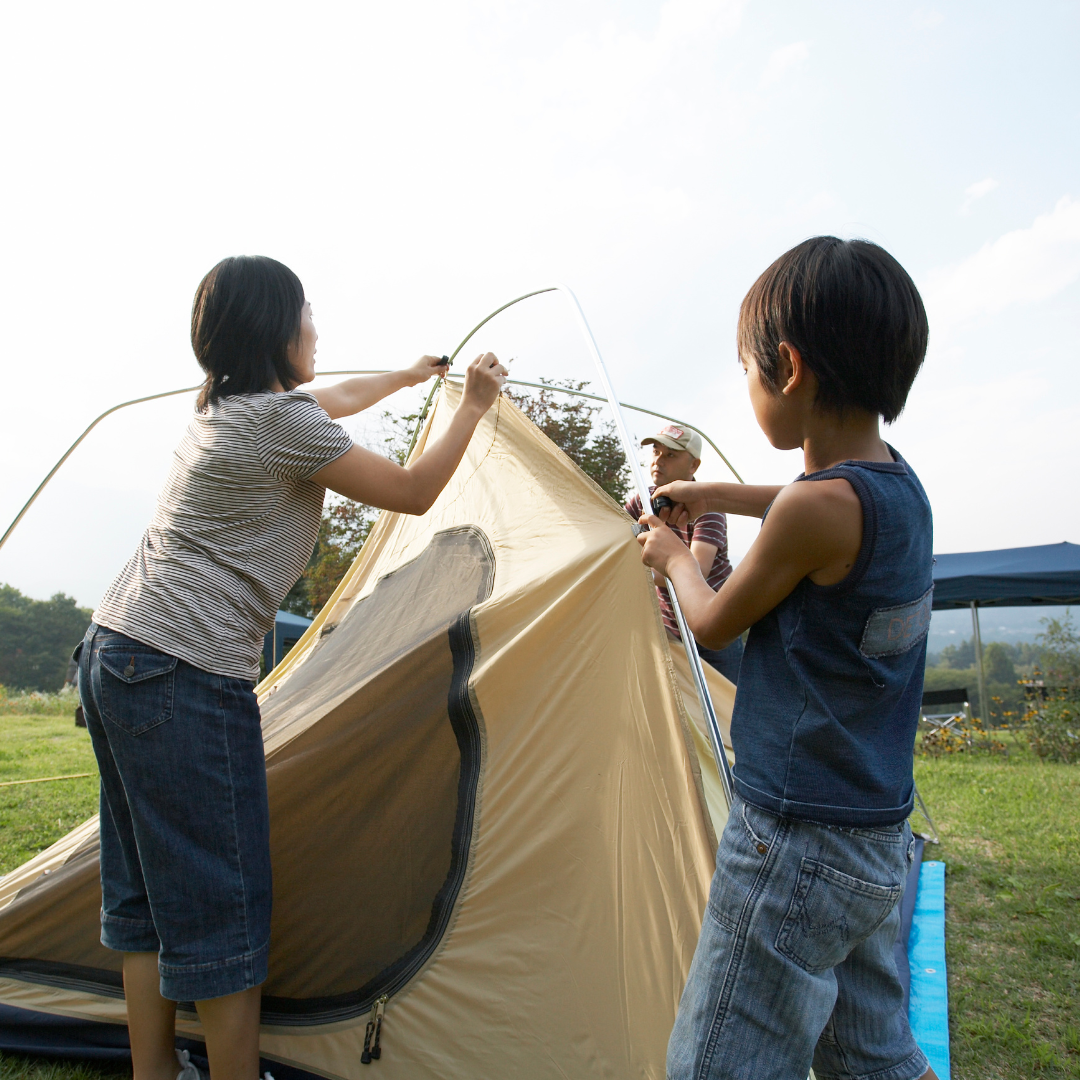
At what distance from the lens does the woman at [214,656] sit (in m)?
1.36

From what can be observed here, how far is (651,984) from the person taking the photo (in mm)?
1595

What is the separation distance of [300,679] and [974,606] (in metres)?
10.5

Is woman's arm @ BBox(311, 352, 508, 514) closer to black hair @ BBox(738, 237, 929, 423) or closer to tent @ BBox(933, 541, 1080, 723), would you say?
black hair @ BBox(738, 237, 929, 423)

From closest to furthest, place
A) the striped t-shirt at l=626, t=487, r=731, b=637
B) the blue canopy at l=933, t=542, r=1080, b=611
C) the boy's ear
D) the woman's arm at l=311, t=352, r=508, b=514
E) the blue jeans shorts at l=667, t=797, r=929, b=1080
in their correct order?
1. the blue jeans shorts at l=667, t=797, r=929, b=1080
2. the boy's ear
3. the woman's arm at l=311, t=352, r=508, b=514
4. the striped t-shirt at l=626, t=487, r=731, b=637
5. the blue canopy at l=933, t=542, r=1080, b=611

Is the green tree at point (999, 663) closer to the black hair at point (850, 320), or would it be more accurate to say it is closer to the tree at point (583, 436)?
the tree at point (583, 436)

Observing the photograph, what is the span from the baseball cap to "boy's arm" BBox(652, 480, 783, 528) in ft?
4.07

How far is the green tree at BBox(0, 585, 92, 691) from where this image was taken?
14266 millimetres

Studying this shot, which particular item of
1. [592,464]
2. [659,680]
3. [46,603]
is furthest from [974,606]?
[46,603]

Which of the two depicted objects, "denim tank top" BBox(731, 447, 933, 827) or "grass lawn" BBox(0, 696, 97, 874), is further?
"grass lawn" BBox(0, 696, 97, 874)

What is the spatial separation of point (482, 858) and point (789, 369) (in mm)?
1352

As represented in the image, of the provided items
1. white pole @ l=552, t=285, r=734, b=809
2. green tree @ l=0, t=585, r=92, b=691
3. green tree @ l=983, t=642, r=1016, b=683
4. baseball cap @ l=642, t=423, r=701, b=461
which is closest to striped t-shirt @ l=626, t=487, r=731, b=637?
baseball cap @ l=642, t=423, r=701, b=461

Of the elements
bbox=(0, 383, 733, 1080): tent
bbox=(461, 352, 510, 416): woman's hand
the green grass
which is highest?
bbox=(461, 352, 510, 416): woman's hand

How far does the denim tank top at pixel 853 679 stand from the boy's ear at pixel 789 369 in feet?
0.46

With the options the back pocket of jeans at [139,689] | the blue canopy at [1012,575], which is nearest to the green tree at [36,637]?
the blue canopy at [1012,575]
